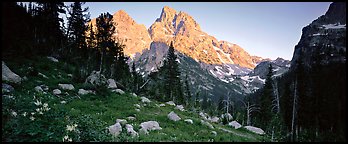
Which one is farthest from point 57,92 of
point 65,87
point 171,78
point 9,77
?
point 171,78

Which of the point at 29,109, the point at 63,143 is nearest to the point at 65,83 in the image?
the point at 29,109

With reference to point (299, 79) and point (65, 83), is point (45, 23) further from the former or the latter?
point (299, 79)

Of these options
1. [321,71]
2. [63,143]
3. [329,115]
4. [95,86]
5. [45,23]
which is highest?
[45,23]

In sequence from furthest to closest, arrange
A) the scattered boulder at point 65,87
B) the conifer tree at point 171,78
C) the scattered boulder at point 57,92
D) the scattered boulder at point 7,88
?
the conifer tree at point 171,78
the scattered boulder at point 65,87
the scattered boulder at point 57,92
the scattered boulder at point 7,88

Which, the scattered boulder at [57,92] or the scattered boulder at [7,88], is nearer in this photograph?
the scattered boulder at [7,88]

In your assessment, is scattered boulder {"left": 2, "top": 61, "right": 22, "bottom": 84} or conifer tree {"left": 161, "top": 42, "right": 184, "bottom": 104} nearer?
scattered boulder {"left": 2, "top": 61, "right": 22, "bottom": 84}

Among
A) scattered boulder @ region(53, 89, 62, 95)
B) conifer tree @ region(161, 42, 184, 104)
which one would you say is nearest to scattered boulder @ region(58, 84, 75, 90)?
scattered boulder @ region(53, 89, 62, 95)

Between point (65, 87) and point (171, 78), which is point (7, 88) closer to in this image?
point (65, 87)

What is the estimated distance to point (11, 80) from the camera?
18.5 metres

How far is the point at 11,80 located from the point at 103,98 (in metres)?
9.14

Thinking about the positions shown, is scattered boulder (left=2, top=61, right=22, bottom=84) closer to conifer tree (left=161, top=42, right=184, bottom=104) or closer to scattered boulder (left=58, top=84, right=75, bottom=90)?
scattered boulder (left=58, top=84, right=75, bottom=90)

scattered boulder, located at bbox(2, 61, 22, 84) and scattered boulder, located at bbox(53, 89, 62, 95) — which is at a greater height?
scattered boulder, located at bbox(2, 61, 22, 84)

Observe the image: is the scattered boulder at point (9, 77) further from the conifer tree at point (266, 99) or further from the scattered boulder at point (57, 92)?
the conifer tree at point (266, 99)

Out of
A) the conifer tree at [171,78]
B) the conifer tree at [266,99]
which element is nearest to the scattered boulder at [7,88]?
the conifer tree at [171,78]
